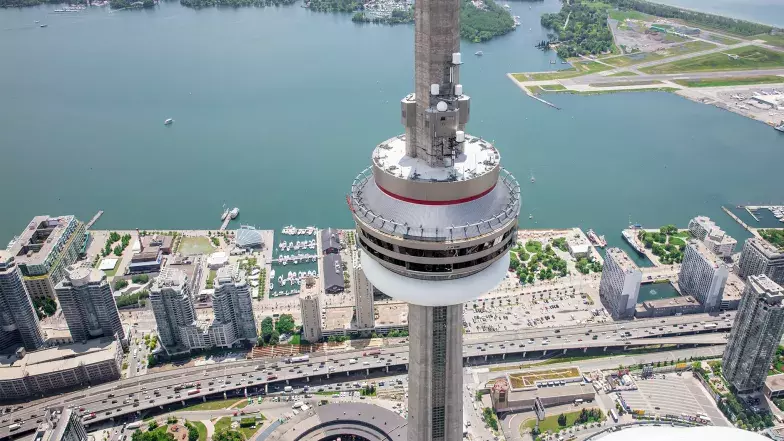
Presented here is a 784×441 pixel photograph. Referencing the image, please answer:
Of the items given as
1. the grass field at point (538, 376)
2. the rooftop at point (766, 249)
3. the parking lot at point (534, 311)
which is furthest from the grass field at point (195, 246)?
the rooftop at point (766, 249)

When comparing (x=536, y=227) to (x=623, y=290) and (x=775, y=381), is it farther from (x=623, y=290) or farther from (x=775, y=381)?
(x=775, y=381)

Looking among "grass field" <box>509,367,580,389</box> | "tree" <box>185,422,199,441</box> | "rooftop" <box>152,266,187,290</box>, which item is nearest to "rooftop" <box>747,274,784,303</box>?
"grass field" <box>509,367,580,389</box>

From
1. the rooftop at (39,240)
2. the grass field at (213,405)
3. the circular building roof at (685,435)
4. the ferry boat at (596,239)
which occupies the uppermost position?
the circular building roof at (685,435)

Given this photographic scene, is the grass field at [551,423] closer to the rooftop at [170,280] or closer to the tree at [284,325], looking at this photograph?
the tree at [284,325]

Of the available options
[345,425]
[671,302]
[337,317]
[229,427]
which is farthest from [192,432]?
[671,302]

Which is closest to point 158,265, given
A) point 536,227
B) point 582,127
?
point 536,227

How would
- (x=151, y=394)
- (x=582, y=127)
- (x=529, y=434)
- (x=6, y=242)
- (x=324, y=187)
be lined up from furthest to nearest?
(x=582, y=127), (x=324, y=187), (x=6, y=242), (x=151, y=394), (x=529, y=434)

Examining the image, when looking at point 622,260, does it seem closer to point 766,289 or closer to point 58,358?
point 766,289
